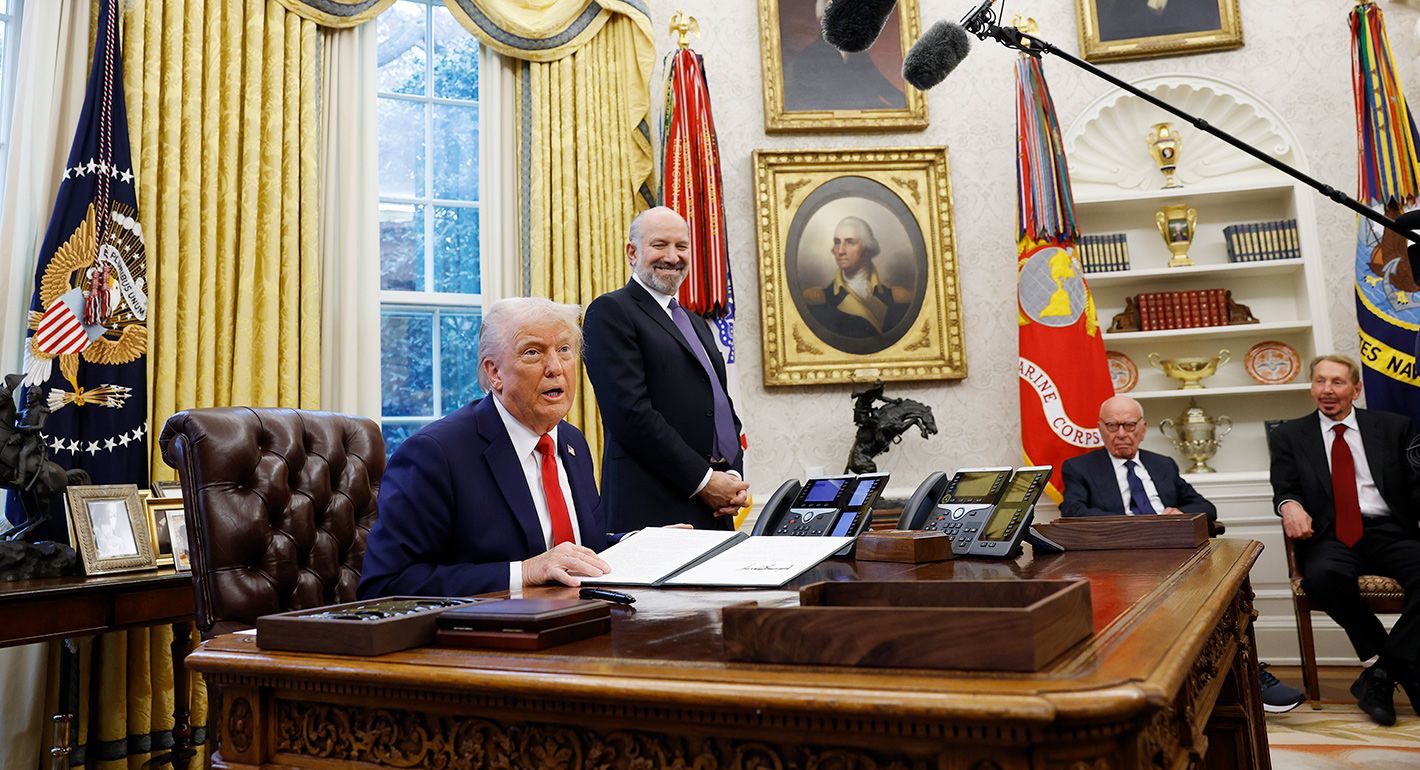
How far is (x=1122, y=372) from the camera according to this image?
529 centimetres

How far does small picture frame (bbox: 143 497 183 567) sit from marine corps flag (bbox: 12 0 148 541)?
29cm

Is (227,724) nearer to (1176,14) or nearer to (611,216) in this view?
(611,216)

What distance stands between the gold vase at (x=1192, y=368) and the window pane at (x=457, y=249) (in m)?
3.62

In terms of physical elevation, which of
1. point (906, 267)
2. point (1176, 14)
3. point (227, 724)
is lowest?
point (227, 724)

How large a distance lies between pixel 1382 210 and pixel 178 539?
5.19 meters

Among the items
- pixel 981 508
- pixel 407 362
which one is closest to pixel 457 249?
pixel 407 362

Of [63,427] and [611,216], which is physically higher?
[611,216]

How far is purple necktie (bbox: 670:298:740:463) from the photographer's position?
3.03m

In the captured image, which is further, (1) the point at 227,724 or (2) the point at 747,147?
(2) the point at 747,147

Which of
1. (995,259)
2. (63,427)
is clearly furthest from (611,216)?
(63,427)

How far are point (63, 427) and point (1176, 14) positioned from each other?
555cm

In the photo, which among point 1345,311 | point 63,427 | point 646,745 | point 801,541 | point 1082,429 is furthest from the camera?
point 1345,311

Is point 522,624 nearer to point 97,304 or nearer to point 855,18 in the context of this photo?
point 855,18

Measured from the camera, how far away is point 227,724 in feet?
3.61
